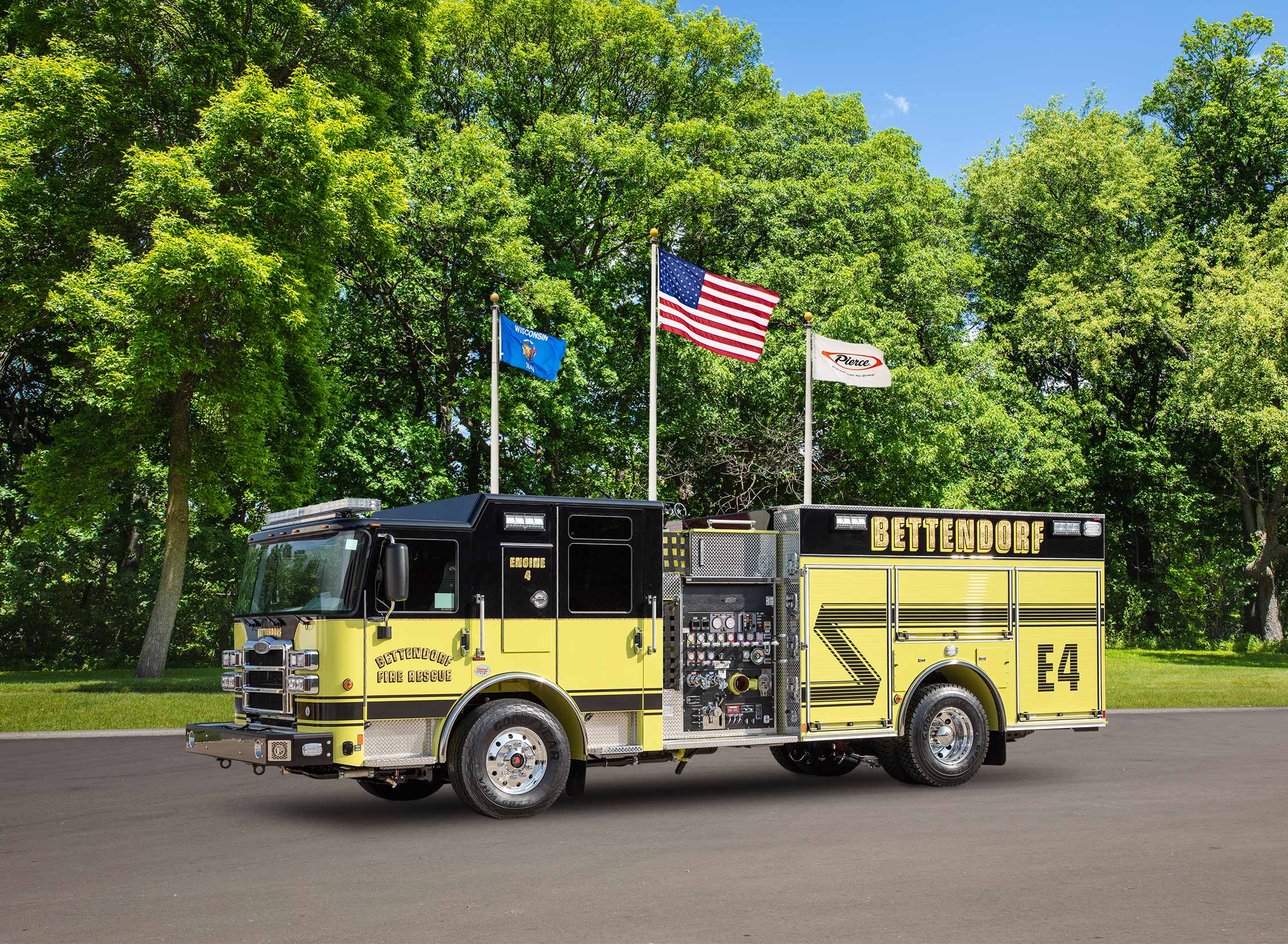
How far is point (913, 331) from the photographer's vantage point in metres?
36.3

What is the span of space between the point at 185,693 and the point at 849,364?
14511 millimetres

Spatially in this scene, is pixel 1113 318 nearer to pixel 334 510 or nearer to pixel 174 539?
pixel 174 539

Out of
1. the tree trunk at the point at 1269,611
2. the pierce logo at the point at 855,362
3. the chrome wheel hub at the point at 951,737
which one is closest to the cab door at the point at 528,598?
the chrome wheel hub at the point at 951,737

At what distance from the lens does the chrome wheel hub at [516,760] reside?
36.6 ft

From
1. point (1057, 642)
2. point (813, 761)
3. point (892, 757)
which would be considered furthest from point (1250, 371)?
point (892, 757)

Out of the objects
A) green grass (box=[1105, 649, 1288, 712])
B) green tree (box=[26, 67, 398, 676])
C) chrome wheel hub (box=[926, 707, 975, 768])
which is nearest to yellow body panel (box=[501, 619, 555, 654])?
chrome wheel hub (box=[926, 707, 975, 768])

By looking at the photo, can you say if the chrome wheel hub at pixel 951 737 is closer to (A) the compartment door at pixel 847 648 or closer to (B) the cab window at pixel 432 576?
(A) the compartment door at pixel 847 648

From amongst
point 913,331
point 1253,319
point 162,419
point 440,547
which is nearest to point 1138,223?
point 1253,319

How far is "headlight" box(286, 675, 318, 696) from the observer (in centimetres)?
1072

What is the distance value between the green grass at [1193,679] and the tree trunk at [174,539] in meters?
19.7

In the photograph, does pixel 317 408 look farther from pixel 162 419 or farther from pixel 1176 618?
pixel 1176 618

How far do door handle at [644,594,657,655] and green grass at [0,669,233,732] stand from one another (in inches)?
405

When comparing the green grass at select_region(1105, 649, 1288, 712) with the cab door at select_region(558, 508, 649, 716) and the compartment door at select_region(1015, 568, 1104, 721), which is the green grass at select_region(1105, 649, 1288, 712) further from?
the cab door at select_region(558, 508, 649, 716)

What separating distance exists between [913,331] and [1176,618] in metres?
22.7
